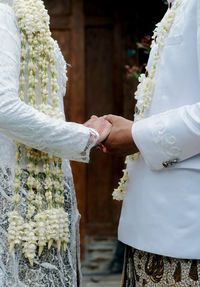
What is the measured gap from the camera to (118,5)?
16.8 ft

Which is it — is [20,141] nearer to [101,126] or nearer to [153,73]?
[101,126]

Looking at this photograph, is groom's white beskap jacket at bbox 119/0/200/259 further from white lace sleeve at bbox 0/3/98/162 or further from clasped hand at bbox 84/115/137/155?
white lace sleeve at bbox 0/3/98/162

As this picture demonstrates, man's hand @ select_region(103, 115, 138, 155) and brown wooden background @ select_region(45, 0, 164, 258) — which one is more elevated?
brown wooden background @ select_region(45, 0, 164, 258)

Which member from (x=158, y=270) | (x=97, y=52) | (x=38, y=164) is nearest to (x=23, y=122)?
(x=38, y=164)

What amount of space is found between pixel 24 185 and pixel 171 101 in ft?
1.78

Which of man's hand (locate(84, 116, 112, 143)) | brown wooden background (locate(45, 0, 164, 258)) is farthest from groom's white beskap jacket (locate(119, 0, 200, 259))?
brown wooden background (locate(45, 0, 164, 258))

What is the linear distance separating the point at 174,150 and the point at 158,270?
40cm

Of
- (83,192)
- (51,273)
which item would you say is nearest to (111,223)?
(83,192)

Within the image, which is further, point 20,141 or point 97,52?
point 97,52

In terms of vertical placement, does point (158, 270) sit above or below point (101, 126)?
below

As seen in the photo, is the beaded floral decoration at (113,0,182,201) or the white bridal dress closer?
the white bridal dress

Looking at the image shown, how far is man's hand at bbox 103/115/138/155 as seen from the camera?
173 cm

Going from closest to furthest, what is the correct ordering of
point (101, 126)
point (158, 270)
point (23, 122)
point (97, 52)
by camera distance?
point (23, 122)
point (158, 270)
point (101, 126)
point (97, 52)

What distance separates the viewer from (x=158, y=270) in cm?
174
